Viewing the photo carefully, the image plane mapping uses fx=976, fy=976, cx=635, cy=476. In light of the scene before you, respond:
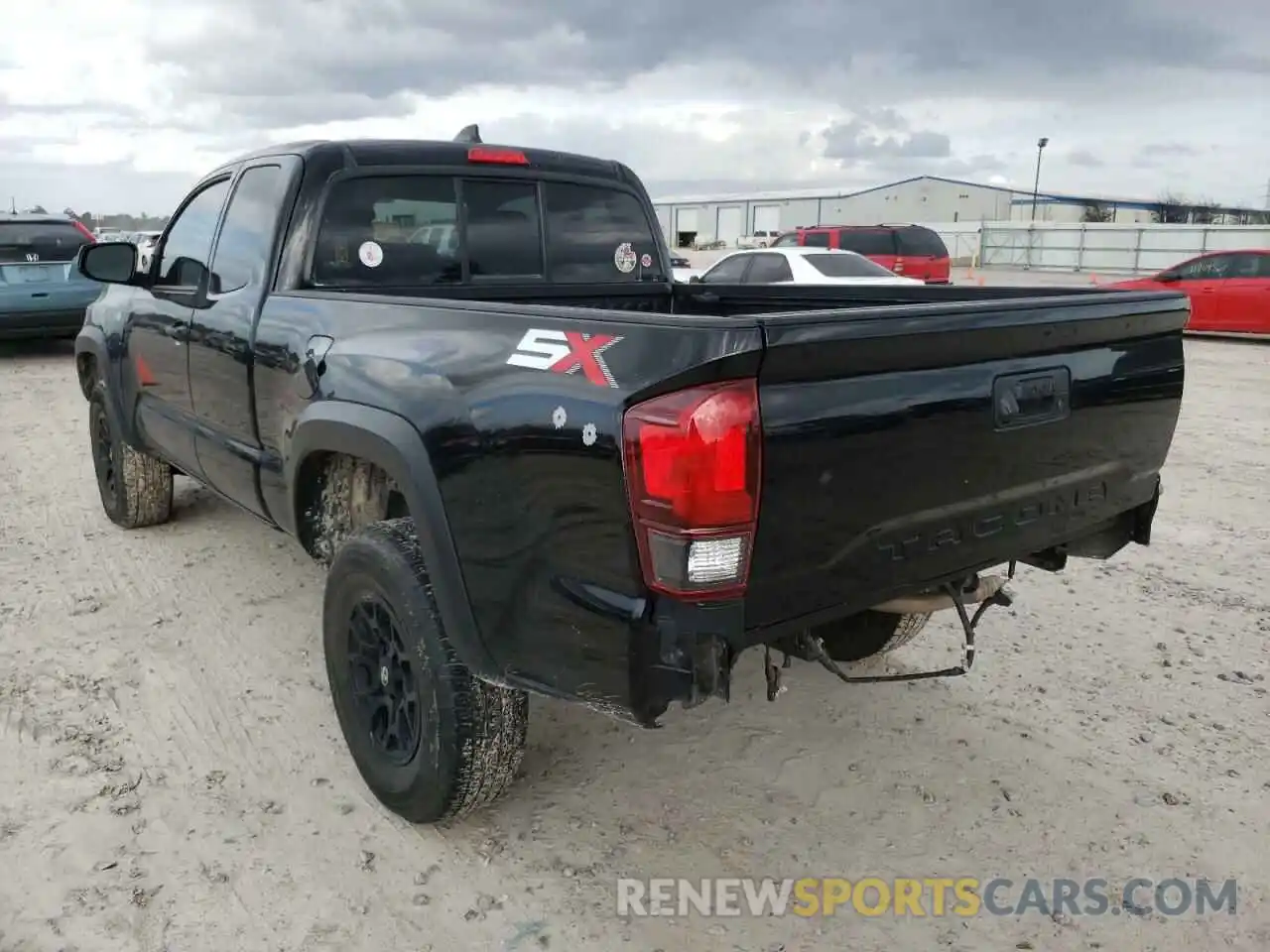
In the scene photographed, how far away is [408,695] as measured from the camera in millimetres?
2787

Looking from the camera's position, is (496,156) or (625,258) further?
A: (625,258)

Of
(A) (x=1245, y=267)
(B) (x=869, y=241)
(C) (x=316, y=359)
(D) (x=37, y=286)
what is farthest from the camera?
(B) (x=869, y=241)

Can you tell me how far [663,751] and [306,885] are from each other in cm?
121

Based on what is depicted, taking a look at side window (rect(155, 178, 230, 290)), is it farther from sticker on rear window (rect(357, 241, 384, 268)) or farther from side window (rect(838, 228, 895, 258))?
side window (rect(838, 228, 895, 258))

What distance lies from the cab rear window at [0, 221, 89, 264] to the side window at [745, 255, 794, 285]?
851 centimetres

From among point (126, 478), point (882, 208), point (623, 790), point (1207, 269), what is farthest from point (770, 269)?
point (882, 208)

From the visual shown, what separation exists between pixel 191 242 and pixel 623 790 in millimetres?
3033

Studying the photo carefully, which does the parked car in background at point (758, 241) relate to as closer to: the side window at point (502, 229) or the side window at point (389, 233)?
the side window at point (502, 229)

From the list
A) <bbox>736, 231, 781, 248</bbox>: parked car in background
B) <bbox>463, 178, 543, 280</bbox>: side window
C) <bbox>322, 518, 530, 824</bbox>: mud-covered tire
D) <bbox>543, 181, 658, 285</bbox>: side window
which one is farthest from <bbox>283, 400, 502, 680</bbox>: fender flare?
<bbox>736, 231, 781, 248</bbox>: parked car in background

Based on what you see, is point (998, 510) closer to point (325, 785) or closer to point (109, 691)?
point (325, 785)

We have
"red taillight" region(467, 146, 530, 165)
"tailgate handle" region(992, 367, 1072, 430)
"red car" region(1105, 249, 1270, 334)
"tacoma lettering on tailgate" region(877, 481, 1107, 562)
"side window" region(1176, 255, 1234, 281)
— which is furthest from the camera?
"side window" region(1176, 255, 1234, 281)

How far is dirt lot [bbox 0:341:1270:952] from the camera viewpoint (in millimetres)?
2523

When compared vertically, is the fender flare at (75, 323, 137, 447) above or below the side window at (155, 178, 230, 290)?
below

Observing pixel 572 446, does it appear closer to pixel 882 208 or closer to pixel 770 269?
pixel 770 269
